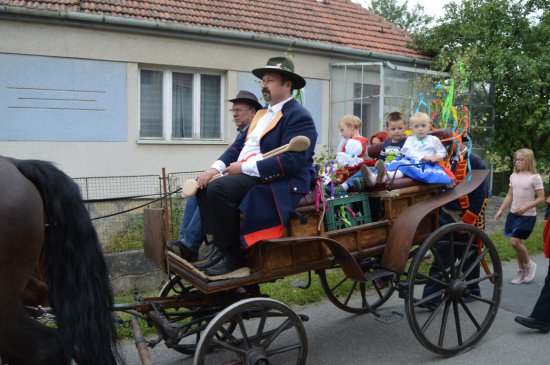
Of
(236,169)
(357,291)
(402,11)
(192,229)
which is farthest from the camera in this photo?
(402,11)

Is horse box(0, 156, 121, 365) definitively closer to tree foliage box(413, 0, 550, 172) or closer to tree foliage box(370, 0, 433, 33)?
tree foliage box(413, 0, 550, 172)

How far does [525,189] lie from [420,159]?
92.2 inches

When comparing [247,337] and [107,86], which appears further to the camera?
[107,86]

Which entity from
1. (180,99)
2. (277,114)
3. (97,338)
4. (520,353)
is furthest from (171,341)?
(180,99)

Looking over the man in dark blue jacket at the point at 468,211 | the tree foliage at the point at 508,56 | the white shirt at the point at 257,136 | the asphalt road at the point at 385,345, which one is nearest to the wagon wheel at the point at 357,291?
the asphalt road at the point at 385,345

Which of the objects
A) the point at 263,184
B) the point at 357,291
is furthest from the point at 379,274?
the point at 357,291

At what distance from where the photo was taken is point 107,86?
823 centimetres

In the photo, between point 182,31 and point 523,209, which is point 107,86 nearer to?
point 182,31

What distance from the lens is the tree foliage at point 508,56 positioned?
993 centimetres

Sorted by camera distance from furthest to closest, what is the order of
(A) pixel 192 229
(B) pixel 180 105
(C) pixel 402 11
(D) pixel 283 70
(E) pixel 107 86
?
(C) pixel 402 11 → (B) pixel 180 105 → (E) pixel 107 86 → (A) pixel 192 229 → (D) pixel 283 70

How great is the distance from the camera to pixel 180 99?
9.10 metres

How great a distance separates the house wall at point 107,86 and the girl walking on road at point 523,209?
16.5ft

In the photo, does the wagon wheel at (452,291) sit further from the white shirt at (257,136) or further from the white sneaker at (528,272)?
the white sneaker at (528,272)

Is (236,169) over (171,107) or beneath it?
beneath
